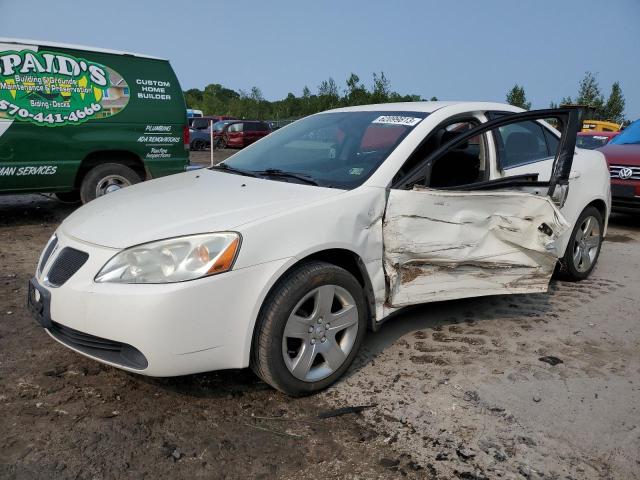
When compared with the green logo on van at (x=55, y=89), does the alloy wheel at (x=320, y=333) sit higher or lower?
lower

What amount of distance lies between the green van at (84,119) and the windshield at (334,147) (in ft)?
11.1

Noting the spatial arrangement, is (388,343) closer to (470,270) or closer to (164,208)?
(470,270)

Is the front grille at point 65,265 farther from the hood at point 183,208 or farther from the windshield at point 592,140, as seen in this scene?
the windshield at point 592,140

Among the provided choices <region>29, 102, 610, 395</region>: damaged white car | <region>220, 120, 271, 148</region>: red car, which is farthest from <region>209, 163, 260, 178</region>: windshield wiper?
<region>220, 120, 271, 148</region>: red car

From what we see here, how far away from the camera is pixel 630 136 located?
8.27m

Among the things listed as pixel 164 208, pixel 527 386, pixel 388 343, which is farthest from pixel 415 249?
pixel 164 208

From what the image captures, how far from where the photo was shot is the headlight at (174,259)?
236 cm

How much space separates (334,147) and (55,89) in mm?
4266

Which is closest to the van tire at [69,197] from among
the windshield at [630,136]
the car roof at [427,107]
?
the car roof at [427,107]

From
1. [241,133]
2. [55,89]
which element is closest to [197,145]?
[241,133]

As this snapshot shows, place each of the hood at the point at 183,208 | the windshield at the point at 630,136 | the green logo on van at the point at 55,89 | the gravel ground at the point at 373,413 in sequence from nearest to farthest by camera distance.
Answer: the gravel ground at the point at 373,413 < the hood at the point at 183,208 < the green logo on van at the point at 55,89 < the windshield at the point at 630,136

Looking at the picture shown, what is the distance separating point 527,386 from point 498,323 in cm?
95

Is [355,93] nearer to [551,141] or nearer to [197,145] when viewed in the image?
[197,145]

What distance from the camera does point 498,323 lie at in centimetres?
382
